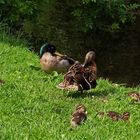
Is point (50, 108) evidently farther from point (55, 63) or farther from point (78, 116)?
point (55, 63)

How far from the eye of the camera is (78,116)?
7.38 m

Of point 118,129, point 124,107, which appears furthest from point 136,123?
point 124,107

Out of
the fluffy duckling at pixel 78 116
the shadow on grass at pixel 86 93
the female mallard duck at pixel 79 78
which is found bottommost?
the shadow on grass at pixel 86 93

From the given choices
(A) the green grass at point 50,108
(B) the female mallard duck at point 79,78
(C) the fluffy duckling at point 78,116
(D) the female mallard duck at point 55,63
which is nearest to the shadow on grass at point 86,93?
(A) the green grass at point 50,108

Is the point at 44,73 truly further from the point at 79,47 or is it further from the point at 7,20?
the point at 79,47

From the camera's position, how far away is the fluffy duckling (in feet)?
23.8

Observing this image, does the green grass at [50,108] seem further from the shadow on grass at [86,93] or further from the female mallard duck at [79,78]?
the female mallard duck at [79,78]

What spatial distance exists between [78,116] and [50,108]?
0.71m

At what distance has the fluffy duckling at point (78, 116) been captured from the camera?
23.8 ft

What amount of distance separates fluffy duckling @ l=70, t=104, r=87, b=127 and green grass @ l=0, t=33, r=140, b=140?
0.09m

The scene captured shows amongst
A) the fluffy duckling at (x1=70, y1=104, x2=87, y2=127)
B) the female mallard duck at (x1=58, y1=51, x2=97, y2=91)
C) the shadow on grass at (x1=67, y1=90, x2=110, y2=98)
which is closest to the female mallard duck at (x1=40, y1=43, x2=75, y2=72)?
the shadow on grass at (x1=67, y1=90, x2=110, y2=98)

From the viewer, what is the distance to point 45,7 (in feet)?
57.1

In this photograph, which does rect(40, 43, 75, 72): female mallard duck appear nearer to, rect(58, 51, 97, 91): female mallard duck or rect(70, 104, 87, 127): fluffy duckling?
rect(58, 51, 97, 91): female mallard duck

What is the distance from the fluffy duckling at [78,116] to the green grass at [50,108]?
89 mm
